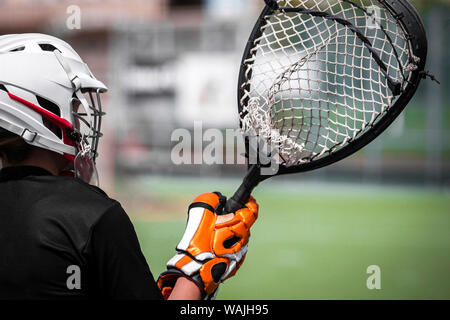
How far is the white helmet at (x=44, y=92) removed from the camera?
1.56 meters

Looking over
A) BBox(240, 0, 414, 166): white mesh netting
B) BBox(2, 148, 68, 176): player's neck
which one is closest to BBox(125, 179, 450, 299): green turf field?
BBox(240, 0, 414, 166): white mesh netting

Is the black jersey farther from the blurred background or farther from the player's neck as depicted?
the blurred background

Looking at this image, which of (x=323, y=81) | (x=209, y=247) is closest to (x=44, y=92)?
(x=209, y=247)

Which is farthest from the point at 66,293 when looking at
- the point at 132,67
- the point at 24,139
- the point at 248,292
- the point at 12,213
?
the point at 132,67

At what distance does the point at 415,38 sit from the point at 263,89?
0.60 m

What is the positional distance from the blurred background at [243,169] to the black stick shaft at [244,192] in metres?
3.78

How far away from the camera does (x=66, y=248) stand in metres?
1.36

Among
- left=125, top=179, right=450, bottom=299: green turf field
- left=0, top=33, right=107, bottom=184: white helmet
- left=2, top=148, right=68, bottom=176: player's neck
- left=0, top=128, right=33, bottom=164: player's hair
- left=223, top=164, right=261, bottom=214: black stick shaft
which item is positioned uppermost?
left=0, top=33, right=107, bottom=184: white helmet

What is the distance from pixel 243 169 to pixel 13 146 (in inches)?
684

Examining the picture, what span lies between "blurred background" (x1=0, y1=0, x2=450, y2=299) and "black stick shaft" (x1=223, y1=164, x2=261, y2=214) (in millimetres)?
3779

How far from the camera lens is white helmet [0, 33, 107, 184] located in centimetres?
156
